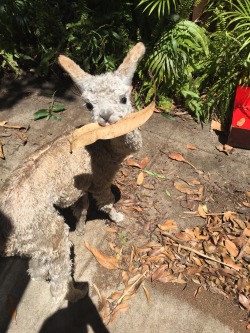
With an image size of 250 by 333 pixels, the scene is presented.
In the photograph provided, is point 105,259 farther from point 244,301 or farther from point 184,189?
point 244,301

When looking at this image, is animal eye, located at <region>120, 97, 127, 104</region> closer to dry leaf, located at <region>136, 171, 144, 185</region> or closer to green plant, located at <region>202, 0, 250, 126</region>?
dry leaf, located at <region>136, 171, 144, 185</region>

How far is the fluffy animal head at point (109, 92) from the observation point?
303 centimetres

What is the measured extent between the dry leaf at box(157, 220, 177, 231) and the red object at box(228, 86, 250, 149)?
180 cm

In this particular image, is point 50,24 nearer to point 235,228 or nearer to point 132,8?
point 132,8

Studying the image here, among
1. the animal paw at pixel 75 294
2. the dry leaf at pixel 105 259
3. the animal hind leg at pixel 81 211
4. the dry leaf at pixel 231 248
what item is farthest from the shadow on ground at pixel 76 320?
the dry leaf at pixel 231 248

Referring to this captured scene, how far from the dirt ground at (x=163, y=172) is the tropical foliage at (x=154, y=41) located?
1.97 feet

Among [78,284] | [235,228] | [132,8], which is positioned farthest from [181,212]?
[132,8]

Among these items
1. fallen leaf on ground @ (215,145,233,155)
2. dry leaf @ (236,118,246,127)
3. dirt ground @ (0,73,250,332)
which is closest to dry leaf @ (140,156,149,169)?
dirt ground @ (0,73,250,332)

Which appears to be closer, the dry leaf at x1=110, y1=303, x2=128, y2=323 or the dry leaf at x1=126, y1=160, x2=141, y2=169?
the dry leaf at x1=110, y1=303, x2=128, y2=323

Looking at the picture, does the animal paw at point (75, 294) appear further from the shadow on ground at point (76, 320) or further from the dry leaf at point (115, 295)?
the dry leaf at point (115, 295)

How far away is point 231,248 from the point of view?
419 centimetres

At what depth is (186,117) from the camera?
5.95 meters

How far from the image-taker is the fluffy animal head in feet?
9.93

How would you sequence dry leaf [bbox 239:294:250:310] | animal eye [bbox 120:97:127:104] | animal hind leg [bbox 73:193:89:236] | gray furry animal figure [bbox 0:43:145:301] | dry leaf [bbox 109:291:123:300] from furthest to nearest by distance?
1. animal hind leg [bbox 73:193:89:236]
2. dry leaf [bbox 109:291:123:300]
3. dry leaf [bbox 239:294:250:310]
4. animal eye [bbox 120:97:127:104]
5. gray furry animal figure [bbox 0:43:145:301]
